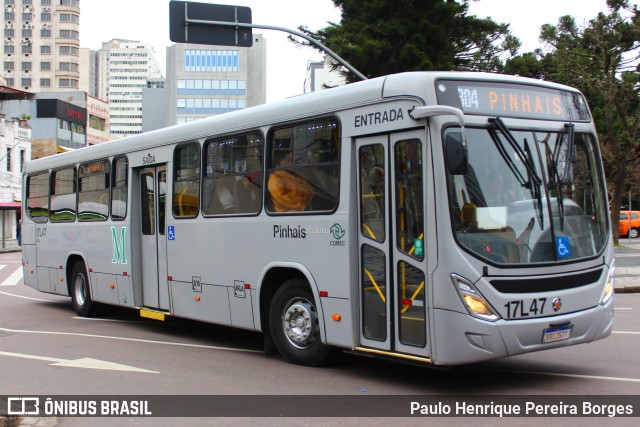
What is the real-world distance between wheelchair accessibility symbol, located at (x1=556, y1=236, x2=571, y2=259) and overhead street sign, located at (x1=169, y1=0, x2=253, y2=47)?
11.0m

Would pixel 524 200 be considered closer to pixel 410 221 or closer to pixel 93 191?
pixel 410 221

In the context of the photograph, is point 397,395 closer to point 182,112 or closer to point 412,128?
point 412,128

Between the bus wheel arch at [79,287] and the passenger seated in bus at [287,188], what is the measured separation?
20.8 ft

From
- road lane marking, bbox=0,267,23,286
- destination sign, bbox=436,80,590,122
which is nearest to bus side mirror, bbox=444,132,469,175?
destination sign, bbox=436,80,590,122

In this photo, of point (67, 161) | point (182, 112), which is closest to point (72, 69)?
point (182, 112)

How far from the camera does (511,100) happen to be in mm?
7488

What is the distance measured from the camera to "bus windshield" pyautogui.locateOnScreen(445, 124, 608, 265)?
6.94m

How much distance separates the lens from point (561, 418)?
20.6 ft

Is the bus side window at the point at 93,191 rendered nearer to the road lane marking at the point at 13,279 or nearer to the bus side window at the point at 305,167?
the bus side window at the point at 305,167

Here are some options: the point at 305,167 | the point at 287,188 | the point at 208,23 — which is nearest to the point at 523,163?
the point at 305,167

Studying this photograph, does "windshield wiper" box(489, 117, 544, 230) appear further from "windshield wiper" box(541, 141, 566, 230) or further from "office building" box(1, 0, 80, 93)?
"office building" box(1, 0, 80, 93)

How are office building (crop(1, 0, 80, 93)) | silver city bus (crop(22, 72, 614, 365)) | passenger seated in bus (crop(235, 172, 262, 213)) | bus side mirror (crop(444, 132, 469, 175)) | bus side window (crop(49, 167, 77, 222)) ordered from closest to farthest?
1. bus side mirror (crop(444, 132, 469, 175))
2. silver city bus (crop(22, 72, 614, 365))
3. passenger seated in bus (crop(235, 172, 262, 213))
4. bus side window (crop(49, 167, 77, 222))
5. office building (crop(1, 0, 80, 93))

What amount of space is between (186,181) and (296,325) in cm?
325

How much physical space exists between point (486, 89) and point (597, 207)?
1.78 m
